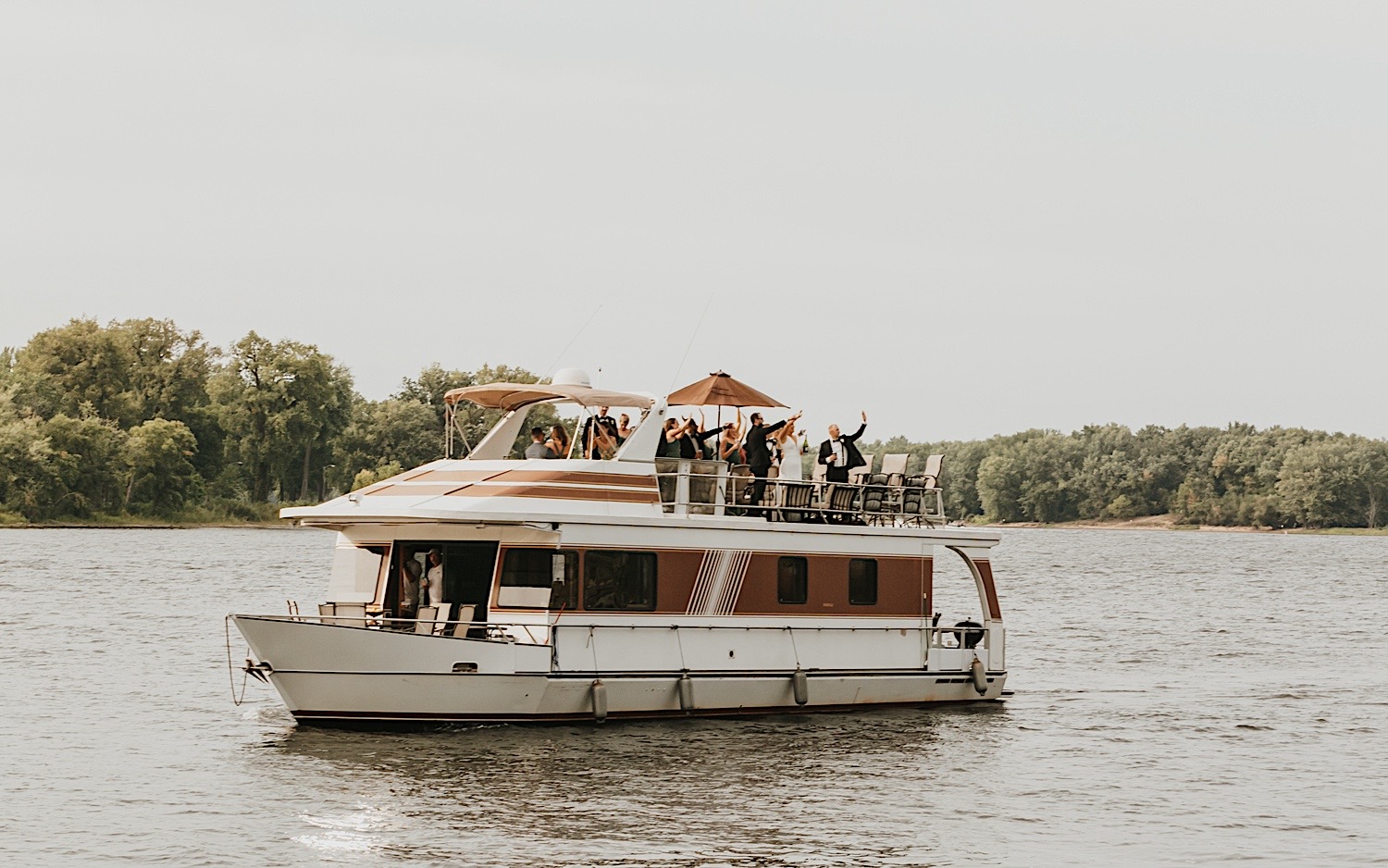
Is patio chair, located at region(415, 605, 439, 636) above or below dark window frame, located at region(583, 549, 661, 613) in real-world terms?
below

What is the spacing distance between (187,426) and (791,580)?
3971 inches

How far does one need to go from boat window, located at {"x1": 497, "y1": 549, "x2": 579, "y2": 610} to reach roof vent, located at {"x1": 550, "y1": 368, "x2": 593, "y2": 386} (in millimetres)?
3198

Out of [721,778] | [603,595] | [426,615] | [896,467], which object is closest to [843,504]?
[896,467]

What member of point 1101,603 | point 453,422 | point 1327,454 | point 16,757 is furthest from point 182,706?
point 1327,454

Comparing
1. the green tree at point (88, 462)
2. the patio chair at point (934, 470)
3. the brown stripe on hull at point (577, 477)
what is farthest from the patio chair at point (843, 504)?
the green tree at point (88, 462)

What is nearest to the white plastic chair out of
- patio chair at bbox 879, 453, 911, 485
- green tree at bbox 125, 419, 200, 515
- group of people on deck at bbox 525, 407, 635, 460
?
group of people on deck at bbox 525, 407, 635, 460

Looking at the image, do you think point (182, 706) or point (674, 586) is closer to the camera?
point (674, 586)

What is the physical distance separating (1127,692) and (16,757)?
22.3 m

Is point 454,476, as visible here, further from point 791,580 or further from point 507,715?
point 791,580

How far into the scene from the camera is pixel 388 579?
26078 mm

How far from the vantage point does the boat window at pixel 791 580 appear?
26766 mm

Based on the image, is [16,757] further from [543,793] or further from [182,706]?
[543,793]

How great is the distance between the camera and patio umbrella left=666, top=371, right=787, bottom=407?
27.0 metres

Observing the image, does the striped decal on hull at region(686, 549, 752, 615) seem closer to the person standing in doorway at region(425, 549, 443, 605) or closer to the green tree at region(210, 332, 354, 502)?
the person standing in doorway at region(425, 549, 443, 605)
